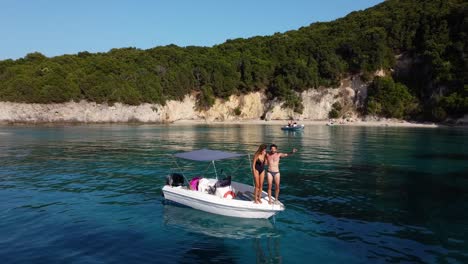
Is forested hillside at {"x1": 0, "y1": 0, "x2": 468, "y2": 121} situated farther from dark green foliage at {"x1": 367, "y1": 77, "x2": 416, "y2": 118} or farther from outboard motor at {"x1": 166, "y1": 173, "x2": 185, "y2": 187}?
outboard motor at {"x1": 166, "y1": 173, "x2": 185, "y2": 187}

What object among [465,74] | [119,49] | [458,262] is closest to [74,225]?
[458,262]

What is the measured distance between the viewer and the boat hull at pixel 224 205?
12.8m

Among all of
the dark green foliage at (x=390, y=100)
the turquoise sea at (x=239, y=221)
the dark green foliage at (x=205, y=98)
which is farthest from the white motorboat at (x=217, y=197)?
the dark green foliage at (x=205, y=98)

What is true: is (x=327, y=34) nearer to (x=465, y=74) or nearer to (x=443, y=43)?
(x=443, y=43)

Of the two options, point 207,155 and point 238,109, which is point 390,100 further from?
point 207,155

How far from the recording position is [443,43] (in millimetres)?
97125

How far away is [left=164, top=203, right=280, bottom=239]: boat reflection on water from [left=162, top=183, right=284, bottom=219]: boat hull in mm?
231

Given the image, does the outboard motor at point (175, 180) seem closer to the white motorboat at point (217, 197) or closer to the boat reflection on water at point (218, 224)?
the white motorboat at point (217, 197)

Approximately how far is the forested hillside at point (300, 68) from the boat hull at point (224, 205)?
284 ft

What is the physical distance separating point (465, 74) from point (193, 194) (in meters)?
96.7

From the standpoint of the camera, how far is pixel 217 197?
1352 centimetres

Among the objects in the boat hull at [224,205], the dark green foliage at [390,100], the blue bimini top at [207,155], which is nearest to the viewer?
the boat hull at [224,205]

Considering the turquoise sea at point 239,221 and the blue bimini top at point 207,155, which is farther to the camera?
the blue bimini top at point 207,155

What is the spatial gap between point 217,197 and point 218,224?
114cm
